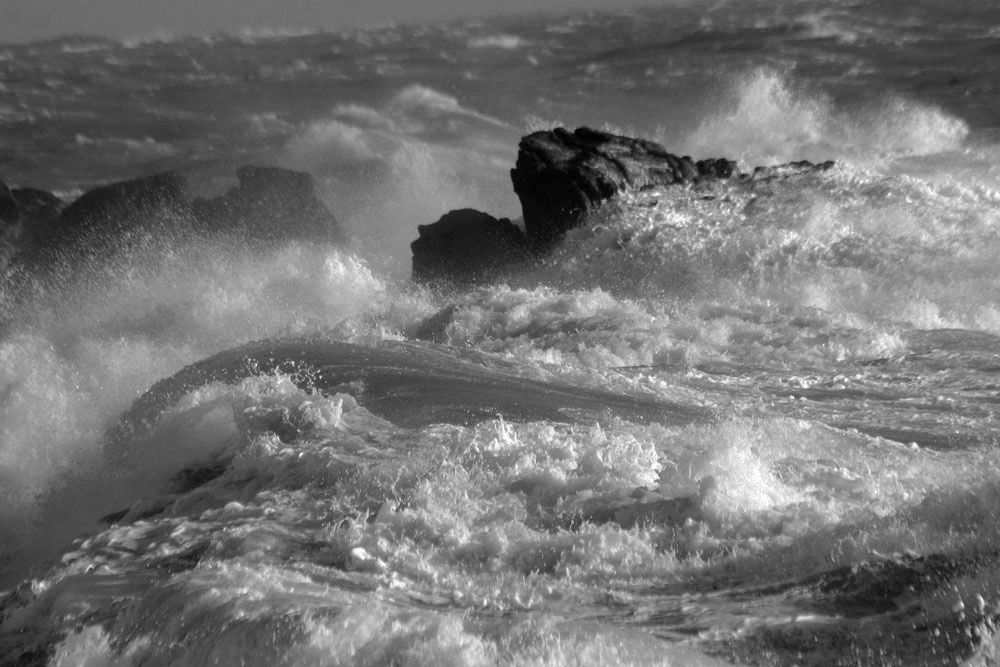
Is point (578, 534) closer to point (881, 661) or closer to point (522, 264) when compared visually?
point (881, 661)

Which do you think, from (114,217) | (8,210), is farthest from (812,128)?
(8,210)

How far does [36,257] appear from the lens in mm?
19547

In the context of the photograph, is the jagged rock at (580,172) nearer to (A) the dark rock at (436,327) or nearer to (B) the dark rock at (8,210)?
(A) the dark rock at (436,327)

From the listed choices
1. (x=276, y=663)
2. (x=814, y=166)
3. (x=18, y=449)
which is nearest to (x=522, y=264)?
(x=814, y=166)

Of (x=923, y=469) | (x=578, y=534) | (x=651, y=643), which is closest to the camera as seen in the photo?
(x=651, y=643)

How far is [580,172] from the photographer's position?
559 inches

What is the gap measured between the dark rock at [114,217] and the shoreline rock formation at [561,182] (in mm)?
5804

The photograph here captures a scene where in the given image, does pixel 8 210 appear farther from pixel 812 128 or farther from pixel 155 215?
pixel 812 128

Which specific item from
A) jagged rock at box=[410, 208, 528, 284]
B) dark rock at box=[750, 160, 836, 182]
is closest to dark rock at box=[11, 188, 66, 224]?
jagged rock at box=[410, 208, 528, 284]

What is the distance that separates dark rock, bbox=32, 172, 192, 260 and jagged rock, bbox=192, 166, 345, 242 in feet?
1.97

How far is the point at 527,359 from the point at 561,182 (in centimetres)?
562

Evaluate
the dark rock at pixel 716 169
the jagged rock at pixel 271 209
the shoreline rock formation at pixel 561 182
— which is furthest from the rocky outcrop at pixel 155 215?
the dark rock at pixel 716 169

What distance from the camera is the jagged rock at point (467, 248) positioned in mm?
14641

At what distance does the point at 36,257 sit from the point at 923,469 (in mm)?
17815
